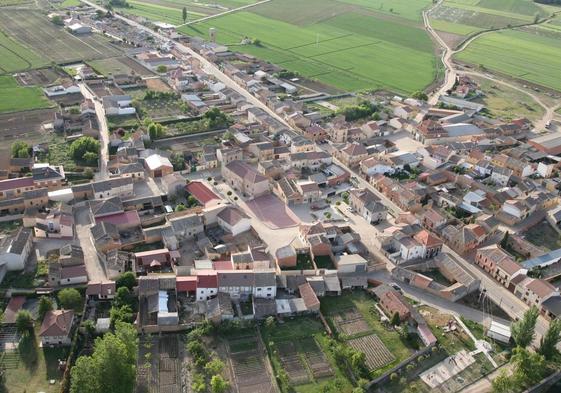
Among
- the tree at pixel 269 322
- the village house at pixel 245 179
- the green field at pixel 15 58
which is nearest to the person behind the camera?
the tree at pixel 269 322

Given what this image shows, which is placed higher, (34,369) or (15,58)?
(15,58)

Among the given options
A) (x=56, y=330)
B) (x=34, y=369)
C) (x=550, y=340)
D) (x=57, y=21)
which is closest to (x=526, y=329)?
(x=550, y=340)

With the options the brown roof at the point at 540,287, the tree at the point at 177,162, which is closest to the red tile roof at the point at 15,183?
the tree at the point at 177,162

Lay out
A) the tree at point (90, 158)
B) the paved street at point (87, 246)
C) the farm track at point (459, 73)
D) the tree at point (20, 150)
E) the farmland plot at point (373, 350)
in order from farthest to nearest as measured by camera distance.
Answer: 1. the farm track at point (459, 73)
2. the tree at point (90, 158)
3. the tree at point (20, 150)
4. the paved street at point (87, 246)
5. the farmland plot at point (373, 350)

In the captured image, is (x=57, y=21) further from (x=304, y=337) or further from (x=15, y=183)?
(x=304, y=337)

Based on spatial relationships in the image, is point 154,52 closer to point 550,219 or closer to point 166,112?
point 166,112

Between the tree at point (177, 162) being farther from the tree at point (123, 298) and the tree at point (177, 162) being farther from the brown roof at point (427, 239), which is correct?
the brown roof at point (427, 239)
